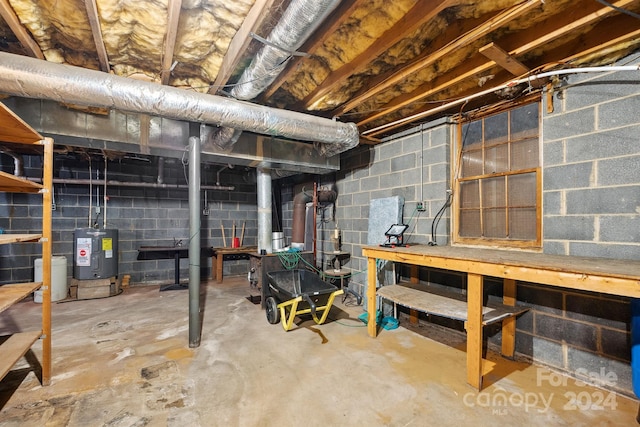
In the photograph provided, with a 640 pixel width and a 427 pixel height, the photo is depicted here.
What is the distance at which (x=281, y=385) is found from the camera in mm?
2021

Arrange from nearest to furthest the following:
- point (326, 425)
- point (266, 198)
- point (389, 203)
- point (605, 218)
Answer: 1. point (326, 425)
2. point (605, 218)
3. point (389, 203)
4. point (266, 198)

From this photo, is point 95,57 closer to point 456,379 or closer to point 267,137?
point 267,137

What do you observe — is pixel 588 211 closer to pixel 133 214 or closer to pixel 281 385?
pixel 281 385

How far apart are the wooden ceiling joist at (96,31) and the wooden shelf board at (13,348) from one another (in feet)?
6.90

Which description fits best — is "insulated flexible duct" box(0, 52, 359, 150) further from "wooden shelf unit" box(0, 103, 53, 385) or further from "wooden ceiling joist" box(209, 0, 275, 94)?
"wooden shelf unit" box(0, 103, 53, 385)

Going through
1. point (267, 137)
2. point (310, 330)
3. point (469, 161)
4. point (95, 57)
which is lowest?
point (310, 330)

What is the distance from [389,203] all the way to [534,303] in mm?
1755

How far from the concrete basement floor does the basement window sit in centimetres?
113

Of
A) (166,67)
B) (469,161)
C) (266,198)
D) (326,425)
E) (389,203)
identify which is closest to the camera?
(326,425)

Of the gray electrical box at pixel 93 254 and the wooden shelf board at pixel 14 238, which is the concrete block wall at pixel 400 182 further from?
→ the gray electrical box at pixel 93 254

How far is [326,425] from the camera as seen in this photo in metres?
1.64

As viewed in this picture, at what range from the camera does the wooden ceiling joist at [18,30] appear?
1.63 m

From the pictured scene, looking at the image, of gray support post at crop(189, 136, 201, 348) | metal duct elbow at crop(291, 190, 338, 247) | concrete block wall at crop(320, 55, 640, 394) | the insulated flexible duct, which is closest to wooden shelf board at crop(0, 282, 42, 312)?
gray support post at crop(189, 136, 201, 348)

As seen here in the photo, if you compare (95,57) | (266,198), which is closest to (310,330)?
(266,198)
